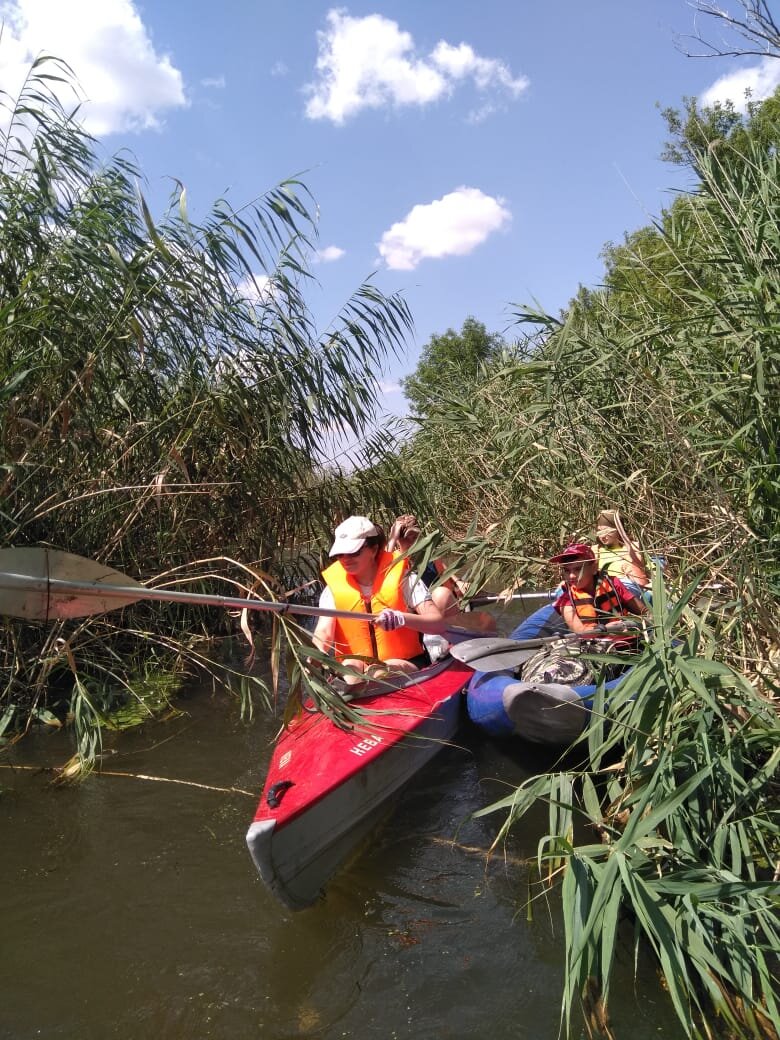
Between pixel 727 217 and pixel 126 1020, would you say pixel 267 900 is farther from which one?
pixel 727 217

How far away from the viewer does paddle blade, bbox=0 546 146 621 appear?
6.88ft

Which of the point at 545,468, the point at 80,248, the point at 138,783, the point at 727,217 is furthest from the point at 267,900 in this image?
the point at 80,248

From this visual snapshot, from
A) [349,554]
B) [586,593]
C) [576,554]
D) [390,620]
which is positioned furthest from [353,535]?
[586,593]

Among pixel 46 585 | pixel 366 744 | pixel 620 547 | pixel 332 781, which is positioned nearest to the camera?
pixel 46 585

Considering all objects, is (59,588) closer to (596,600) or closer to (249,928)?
(249,928)

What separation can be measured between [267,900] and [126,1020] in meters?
0.72

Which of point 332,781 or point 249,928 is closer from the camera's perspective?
point 249,928

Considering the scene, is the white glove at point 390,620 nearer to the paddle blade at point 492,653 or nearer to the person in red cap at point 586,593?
the paddle blade at point 492,653

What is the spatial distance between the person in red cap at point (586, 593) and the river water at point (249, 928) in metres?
0.91

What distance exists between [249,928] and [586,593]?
242 centimetres

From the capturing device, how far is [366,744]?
3.68m

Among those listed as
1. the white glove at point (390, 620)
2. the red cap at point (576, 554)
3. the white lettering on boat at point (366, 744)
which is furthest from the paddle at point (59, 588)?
the red cap at point (576, 554)

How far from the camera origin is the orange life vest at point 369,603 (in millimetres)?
4422

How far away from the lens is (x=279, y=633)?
9.51 feet
